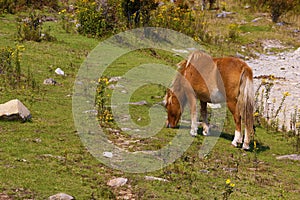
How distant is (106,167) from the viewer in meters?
8.28

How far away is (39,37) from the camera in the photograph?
60.8 ft

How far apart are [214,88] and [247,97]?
0.74 metres

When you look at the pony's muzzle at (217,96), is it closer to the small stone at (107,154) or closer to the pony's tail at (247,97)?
the pony's tail at (247,97)

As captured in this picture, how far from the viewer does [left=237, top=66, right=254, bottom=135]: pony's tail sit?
10.2m

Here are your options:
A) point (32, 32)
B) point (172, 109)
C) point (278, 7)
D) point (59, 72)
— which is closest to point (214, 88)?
point (172, 109)

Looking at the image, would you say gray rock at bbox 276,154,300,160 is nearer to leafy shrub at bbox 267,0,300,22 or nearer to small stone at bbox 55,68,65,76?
small stone at bbox 55,68,65,76

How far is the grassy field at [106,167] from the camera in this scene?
23.9ft

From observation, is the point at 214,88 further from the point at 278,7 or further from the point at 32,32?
the point at 278,7

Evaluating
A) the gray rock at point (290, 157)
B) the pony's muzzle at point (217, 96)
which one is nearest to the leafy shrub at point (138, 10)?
the pony's muzzle at point (217, 96)

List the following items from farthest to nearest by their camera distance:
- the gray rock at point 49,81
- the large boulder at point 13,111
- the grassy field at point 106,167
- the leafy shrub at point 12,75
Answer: the gray rock at point 49,81 < the leafy shrub at point 12,75 < the large boulder at point 13,111 < the grassy field at point 106,167

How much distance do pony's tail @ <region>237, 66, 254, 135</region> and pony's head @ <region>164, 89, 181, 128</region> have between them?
1.44m

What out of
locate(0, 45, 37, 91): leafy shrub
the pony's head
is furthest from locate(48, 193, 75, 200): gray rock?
locate(0, 45, 37, 91): leafy shrub

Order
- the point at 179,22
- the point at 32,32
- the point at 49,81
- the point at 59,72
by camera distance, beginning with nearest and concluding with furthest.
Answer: the point at 49,81 → the point at 59,72 → the point at 32,32 → the point at 179,22

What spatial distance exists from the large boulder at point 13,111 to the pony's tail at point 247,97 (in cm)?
438
